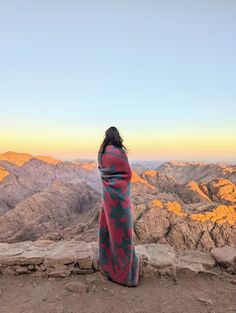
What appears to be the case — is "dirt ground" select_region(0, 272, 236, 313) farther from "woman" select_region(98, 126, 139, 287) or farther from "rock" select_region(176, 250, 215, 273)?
"woman" select_region(98, 126, 139, 287)

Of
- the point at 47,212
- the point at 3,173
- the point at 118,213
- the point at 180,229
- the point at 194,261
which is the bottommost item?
the point at 47,212

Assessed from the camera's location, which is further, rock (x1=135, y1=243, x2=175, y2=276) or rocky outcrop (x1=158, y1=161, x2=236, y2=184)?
rocky outcrop (x1=158, y1=161, x2=236, y2=184)

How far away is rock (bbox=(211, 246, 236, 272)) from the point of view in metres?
5.53

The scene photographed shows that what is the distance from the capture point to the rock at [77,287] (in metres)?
4.61

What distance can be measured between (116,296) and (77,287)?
2.17 feet

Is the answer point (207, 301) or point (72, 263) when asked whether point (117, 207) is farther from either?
point (207, 301)

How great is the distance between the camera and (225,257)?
5.70m

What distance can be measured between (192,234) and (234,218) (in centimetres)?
703

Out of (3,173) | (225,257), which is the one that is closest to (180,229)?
(225,257)

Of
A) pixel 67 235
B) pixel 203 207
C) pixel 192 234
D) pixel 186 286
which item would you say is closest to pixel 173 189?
pixel 203 207

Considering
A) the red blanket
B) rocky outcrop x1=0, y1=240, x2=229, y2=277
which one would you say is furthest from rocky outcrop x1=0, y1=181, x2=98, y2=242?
the red blanket

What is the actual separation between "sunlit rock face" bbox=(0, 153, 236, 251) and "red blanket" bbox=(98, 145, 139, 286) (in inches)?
965

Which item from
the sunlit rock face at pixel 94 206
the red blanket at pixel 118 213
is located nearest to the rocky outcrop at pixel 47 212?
the sunlit rock face at pixel 94 206

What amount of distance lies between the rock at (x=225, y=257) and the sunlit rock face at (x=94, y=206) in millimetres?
23496
